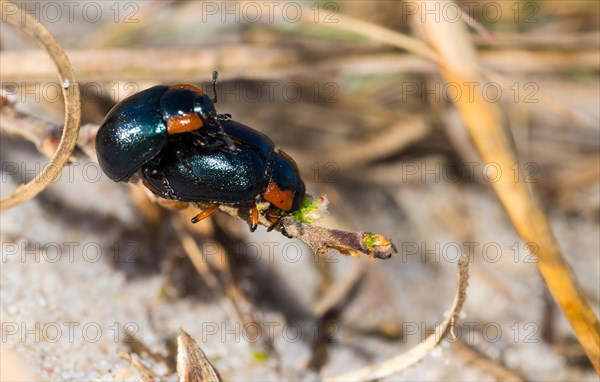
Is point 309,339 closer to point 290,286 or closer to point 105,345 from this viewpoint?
point 290,286

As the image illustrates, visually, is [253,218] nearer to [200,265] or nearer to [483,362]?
[200,265]

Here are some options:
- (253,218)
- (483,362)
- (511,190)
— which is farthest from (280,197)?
(483,362)

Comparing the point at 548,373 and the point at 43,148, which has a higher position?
the point at 43,148

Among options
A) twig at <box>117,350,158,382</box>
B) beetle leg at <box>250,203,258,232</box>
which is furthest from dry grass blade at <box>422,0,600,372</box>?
twig at <box>117,350,158,382</box>

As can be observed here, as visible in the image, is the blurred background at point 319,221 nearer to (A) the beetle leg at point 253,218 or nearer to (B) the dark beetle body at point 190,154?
(B) the dark beetle body at point 190,154

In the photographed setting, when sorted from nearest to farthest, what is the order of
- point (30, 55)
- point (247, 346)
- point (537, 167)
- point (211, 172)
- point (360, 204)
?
point (211, 172) → point (247, 346) → point (30, 55) → point (360, 204) → point (537, 167)

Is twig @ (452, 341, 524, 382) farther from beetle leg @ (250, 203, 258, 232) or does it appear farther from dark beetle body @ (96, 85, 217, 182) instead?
dark beetle body @ (96, 85, 217, 182)

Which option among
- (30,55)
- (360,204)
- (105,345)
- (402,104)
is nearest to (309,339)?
(105,345)
